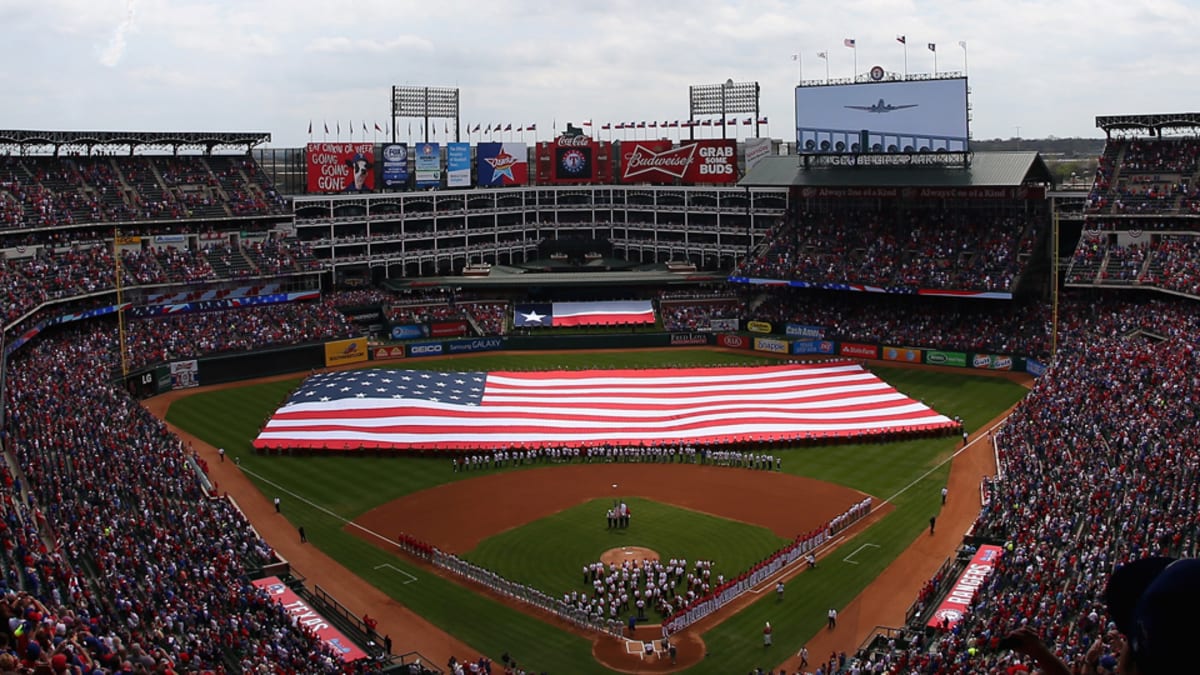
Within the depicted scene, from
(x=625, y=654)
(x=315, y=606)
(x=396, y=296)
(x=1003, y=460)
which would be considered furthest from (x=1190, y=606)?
(x=396, y=296)

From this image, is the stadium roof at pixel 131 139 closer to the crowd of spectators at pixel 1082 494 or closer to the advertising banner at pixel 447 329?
the advertising banner at pixel 447 329

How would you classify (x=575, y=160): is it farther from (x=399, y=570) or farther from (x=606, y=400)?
(x=399, y=570)

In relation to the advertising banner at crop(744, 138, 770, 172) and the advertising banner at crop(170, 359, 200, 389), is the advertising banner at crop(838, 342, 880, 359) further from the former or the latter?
the advertising banner at crop(170, 359, 200, 389)

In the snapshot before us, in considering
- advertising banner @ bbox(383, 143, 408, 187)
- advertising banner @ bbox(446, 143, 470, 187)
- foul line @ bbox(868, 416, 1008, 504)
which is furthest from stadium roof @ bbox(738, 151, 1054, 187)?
advertising banner @ bbox(383, 143, 408, 187)

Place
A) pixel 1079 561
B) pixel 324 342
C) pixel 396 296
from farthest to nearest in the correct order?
pixel 396 296 < pixel 324 342 < pixel 1079 561

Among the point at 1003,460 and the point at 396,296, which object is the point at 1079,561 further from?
the point at 396,296

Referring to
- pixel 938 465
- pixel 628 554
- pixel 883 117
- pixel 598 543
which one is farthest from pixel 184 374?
pixel 883 117

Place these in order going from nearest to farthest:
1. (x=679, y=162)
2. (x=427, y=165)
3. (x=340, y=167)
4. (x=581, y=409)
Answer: (x=581, y=409) < (x=340, y=167) < (x=427, y=165) < (x=679, y=162)
